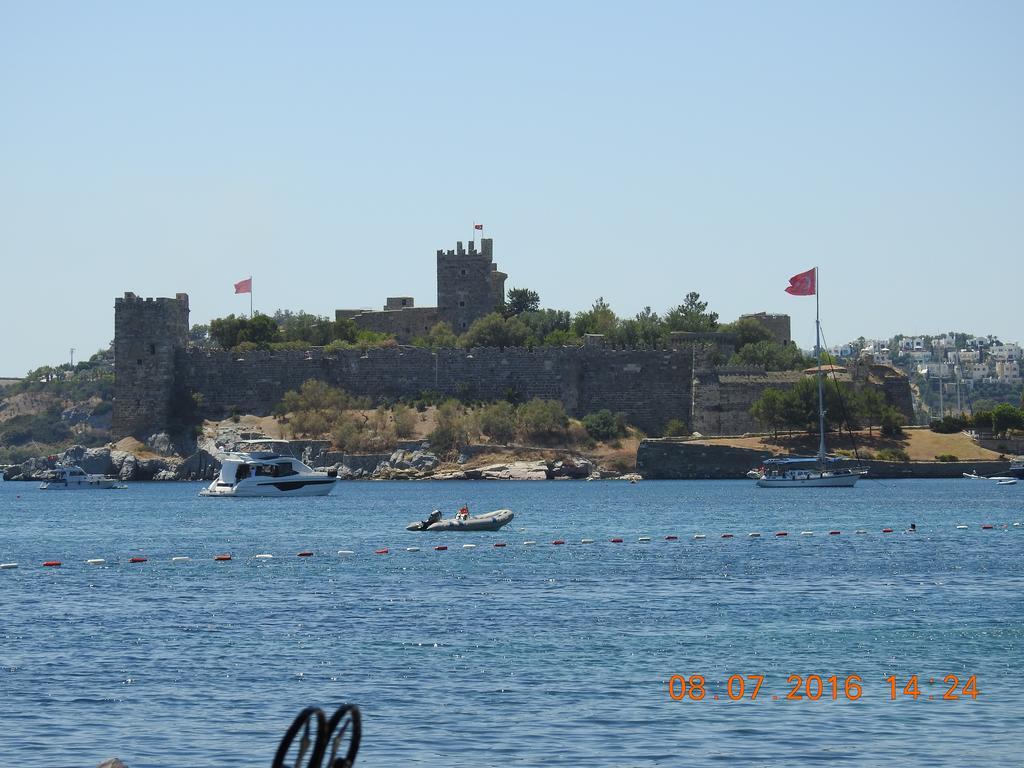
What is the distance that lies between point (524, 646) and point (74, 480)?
189ft

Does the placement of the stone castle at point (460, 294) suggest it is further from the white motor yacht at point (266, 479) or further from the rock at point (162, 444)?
the white motor yacht at point (266, 479)

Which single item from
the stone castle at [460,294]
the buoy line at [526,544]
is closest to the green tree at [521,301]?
the stone castle at [460,294]

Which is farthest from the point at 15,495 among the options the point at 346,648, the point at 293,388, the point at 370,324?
the point at 346,648

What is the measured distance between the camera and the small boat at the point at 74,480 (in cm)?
7612

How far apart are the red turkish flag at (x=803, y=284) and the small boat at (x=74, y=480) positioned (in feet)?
96.4

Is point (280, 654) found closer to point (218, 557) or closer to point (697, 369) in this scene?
point (218, 557)

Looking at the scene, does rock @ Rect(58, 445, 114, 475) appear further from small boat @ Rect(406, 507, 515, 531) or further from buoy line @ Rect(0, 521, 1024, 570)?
buoy line @ Rect(0, 521, 1024, 570)

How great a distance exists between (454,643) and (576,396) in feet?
187

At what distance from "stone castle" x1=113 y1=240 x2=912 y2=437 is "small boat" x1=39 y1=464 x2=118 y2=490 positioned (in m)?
3.35

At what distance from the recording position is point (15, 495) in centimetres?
7525

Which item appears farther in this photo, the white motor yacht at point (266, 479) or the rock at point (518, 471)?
the rock at point (518, 471)

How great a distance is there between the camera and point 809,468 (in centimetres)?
7050

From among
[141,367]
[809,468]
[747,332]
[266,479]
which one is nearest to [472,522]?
[266,479]

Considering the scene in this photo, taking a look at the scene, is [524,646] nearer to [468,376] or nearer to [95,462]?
[468,376]
